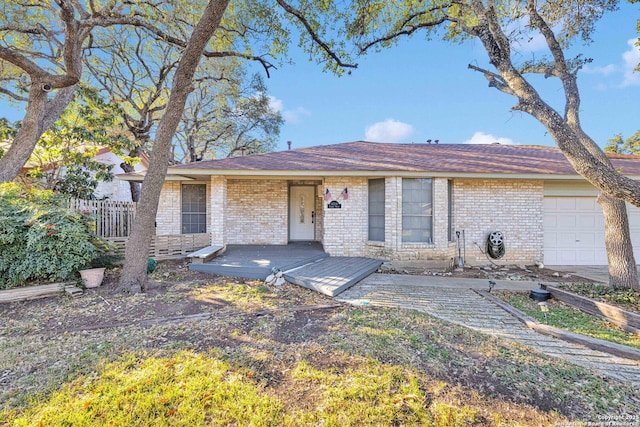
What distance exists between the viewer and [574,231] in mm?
8641

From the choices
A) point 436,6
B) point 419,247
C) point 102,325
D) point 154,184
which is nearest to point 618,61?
point 436,6

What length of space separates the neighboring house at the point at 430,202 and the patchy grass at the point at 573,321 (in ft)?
8.85

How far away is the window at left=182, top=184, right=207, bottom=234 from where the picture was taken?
9.56 meters

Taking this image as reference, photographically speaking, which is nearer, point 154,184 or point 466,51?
point 154,184

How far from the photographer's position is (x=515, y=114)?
614cm

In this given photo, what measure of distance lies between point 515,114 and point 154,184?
791 centimetres

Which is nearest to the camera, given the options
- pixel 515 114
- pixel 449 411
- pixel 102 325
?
pixel 449 411

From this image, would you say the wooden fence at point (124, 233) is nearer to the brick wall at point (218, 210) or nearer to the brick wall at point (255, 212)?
the brick wall at point (218, 210)

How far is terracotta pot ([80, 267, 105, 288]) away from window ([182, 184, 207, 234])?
4172mm

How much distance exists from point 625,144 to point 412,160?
23.6 m

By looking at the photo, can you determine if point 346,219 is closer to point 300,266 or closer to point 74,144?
point 300,266

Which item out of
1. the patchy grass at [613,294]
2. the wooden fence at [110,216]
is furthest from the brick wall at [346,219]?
the wooden fence at [110,216]

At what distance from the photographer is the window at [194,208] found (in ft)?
31.4

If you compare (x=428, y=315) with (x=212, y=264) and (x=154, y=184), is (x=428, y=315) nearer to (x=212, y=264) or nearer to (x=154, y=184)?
(x=212, y=264)
